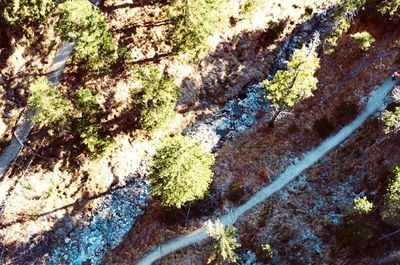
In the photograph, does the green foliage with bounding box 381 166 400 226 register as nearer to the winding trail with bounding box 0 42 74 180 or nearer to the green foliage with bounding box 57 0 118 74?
the green foliage with bounding box 57 0 118 74

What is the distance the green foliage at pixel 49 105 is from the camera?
1807 inches

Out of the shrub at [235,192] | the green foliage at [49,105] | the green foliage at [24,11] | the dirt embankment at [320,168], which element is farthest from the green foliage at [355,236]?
the green foliage at [24,11]

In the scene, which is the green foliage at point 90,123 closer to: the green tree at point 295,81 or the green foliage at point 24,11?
the green foliage at point 24,11

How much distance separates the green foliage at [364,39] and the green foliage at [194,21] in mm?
19426

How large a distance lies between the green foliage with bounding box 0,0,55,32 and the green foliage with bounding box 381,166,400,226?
43.0m

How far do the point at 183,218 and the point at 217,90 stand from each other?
20.1 metres

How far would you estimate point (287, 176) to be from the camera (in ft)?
184

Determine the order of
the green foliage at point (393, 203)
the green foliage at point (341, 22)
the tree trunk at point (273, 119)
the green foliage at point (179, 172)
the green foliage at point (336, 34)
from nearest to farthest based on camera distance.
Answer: the green foliage at point (393, 203) < the green foliage at point (179, 172) < the tree trunk at point (273, 119) < the green foliage at point (341, 22) < the green foliage at point (336, 34)

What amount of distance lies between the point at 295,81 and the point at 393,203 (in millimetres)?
17991

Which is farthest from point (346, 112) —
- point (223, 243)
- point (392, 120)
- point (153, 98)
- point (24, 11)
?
point (24, 11)

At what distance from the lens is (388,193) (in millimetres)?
43781

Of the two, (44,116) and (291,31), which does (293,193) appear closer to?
(291,31)

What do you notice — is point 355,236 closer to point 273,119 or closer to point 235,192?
point 235,192

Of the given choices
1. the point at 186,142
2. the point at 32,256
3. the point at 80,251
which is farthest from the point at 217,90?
the point at 32,256
